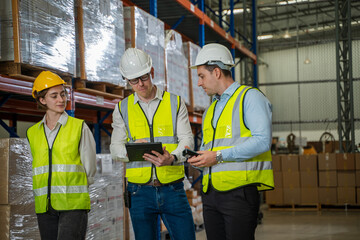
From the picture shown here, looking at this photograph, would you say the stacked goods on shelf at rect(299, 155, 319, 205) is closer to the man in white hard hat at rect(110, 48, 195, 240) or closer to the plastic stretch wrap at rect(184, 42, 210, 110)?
the plastic stretch wrap at rect(184, 42, 210, 110)

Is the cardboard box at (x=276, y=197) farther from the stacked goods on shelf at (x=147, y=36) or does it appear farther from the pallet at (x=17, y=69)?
the pallet at (x=17, y=69)

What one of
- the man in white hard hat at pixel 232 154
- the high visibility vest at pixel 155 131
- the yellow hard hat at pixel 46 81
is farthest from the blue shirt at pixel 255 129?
the yellow hard hat at pixel 46 81

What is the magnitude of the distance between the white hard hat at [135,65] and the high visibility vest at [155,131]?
22 cm

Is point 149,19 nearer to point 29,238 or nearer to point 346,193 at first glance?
point 29,238

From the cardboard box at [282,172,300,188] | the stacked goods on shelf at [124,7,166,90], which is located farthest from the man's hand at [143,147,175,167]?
the cardboard box at [282,172,300,188]

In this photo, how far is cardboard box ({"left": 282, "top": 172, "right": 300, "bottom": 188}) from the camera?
1270cm

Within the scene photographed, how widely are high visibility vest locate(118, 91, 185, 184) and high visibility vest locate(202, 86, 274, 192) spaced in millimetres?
514

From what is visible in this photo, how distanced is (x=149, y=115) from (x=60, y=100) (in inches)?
26.6

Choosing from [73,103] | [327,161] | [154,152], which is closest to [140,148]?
[154,152]

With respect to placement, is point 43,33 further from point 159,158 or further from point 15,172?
point 159,158

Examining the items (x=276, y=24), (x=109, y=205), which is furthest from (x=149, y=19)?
(x=276, y=24)

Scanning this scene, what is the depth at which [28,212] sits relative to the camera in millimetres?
4230

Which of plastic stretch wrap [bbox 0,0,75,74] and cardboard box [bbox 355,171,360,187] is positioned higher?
plastic stretch wrap [bbox 0,0,75,74]

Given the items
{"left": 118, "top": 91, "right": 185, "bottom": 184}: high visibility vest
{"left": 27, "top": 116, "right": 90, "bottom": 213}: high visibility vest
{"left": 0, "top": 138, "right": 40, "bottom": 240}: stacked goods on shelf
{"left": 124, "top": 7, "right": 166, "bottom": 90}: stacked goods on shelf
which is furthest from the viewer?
{"left": 124, "top": 7, "right": 166, "bottom": 90}: stacked goods on shelf
